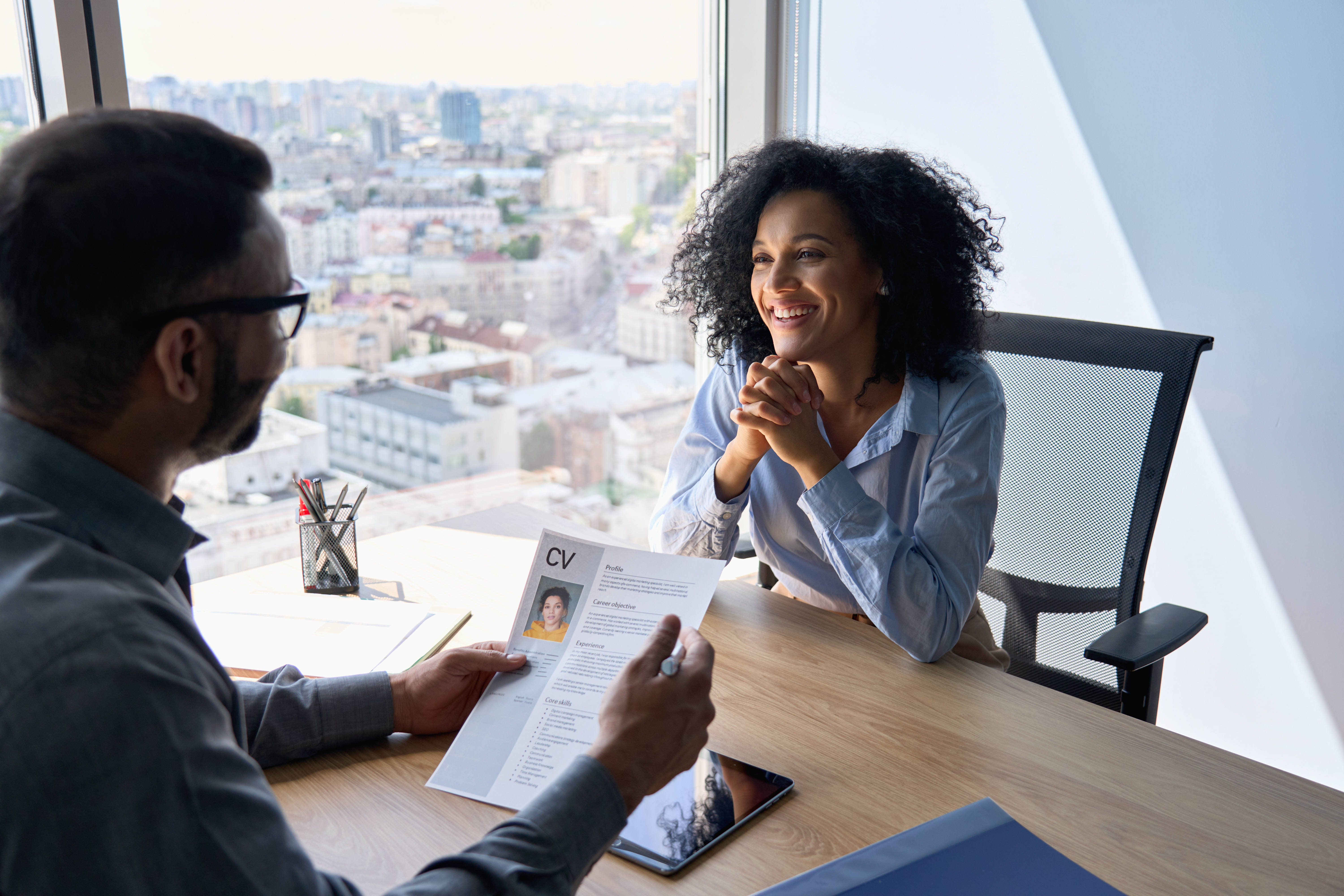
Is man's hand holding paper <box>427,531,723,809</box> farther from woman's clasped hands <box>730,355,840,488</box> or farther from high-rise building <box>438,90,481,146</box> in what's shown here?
high-rise building <box>438,90,481,146</box>

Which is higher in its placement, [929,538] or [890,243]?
Answer: [890,243]

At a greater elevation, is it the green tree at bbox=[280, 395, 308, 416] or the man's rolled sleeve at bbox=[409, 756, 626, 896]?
the man's rolled sleeve at bbox=[409, 756, 626, 896]

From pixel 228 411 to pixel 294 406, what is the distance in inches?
67.8

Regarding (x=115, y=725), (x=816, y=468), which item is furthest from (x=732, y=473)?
(x=115, y=725)

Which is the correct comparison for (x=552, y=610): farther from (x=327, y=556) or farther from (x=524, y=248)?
(x=524, y=248)

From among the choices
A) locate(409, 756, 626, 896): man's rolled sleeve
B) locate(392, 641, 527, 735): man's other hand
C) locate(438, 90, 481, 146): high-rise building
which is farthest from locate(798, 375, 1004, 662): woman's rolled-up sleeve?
locate(438, 90, 481, 146): high-rise building

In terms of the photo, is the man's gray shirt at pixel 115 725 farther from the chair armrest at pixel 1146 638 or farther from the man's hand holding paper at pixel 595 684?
the chair armrest at pixel 1146 638

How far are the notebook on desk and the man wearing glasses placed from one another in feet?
0.57

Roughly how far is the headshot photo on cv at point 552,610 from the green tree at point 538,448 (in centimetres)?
177

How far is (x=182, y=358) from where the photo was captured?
0.70 meters

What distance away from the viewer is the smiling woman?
1406mm

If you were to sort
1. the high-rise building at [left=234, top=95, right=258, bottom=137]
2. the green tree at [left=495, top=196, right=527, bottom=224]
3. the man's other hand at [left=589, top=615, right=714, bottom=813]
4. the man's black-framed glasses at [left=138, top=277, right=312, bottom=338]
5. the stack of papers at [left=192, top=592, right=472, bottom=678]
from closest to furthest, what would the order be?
the man's black-framed glasses at [left=138, top=277, right=312, bottom=338]
the man's other hand at [left=589, top=615, right=714, bottom=813]
the stack of papers at [left=192, top=592, right=472, bottom=678]
the high-rise building at [left=234, top=95, right=258, bottom=137]
the green tree at [left=495, top=196, right=527, bottom=224]

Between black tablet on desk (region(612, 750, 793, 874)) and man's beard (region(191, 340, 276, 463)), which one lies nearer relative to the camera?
man's beard (region(191, 340, 276, 463))

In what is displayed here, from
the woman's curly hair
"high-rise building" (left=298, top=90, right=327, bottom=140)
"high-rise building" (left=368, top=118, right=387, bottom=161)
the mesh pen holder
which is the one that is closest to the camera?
the mesh pen holder
